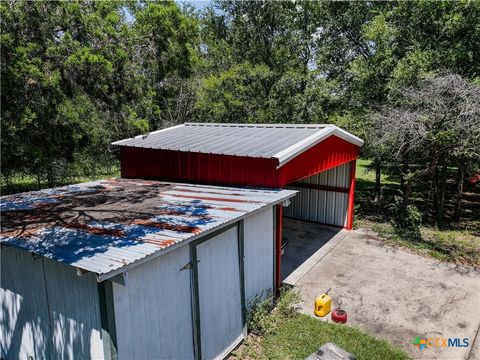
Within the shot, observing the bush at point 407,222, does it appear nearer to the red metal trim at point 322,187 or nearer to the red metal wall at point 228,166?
the red metal trim at point 322,187

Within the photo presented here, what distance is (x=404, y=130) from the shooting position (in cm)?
1128

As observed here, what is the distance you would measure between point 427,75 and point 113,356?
12759 mm

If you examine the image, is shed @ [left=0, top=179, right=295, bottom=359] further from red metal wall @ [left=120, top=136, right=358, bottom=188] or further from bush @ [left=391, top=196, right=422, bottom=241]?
bush @ [left=391, top=196, right=422, bottom=241]

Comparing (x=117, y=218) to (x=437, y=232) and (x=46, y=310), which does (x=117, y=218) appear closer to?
(x=46, y=310)

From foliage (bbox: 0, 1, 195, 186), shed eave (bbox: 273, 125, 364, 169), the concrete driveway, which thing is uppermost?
foliage (bbox: 0, 1, 195, 186)

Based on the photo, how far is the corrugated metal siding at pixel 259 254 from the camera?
23.4 ft

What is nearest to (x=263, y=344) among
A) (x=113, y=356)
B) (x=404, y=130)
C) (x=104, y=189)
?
(x=113, y=356)

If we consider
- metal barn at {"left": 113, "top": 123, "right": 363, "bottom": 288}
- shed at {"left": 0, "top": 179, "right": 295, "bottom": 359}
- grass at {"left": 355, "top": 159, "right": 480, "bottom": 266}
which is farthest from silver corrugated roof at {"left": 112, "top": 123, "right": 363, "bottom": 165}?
grass at {"left": 355, "top": 159, "right": 480, "bottom": 266}

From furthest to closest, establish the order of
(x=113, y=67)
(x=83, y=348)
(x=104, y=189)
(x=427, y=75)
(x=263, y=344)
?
(x=113, y=67), (x=427, y=75), (x=104, y=189), (x=263, y=344), (x=83, y=348)

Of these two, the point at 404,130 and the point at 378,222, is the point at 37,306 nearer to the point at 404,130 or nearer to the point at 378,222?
the point at 404,130

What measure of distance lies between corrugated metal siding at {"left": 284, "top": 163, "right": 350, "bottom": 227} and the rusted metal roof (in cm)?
590

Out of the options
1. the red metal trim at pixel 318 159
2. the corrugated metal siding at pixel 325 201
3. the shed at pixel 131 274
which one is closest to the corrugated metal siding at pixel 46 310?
the shed at pixel 131 274

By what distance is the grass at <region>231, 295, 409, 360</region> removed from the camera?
6.37 metres

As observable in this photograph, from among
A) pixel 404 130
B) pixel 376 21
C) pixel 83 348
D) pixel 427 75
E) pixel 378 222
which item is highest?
pixel 376 21
